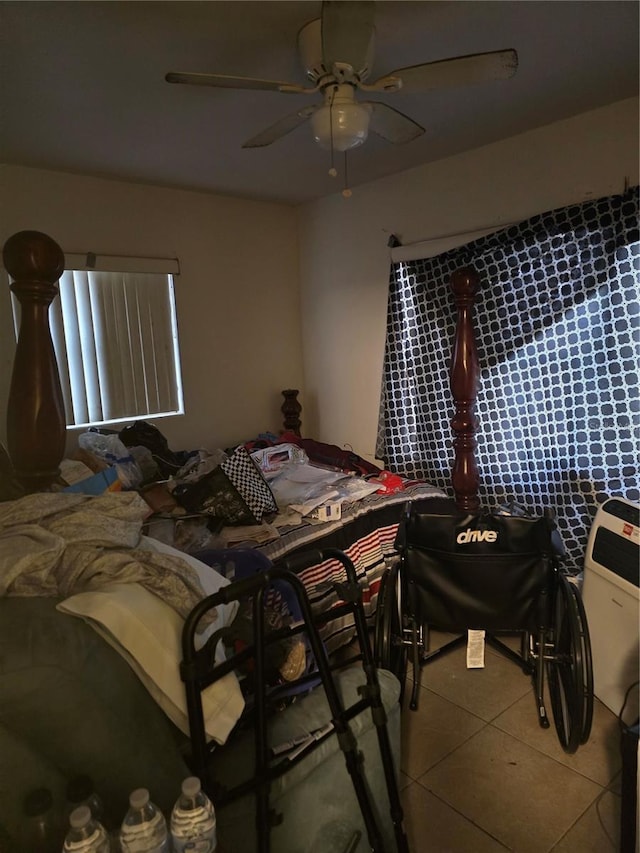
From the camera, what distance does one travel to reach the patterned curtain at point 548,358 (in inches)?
89.9

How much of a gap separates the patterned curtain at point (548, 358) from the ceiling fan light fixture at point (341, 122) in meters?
1.18

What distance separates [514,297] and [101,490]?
2.07 meters

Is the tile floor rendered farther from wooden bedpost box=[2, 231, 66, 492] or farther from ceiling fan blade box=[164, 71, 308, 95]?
ceiling fan blade box=[164, 71, 308, 95]

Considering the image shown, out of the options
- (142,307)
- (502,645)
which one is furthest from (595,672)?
(142,307)

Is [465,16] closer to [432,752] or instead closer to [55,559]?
[55,559]

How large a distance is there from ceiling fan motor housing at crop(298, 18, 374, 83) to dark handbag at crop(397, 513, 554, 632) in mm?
1452

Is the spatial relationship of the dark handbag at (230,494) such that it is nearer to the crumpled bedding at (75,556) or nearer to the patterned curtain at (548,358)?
the crumpled bedding at (75,556)

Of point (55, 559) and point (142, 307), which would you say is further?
point (142, 307)

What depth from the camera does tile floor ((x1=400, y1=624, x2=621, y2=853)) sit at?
143cm

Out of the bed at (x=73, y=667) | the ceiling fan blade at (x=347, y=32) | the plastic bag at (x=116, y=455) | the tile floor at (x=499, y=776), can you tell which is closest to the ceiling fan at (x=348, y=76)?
the ceiling fan blade at (x=347, y=32)

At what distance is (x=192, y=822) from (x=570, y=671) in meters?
1.41

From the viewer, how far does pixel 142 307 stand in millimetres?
3156

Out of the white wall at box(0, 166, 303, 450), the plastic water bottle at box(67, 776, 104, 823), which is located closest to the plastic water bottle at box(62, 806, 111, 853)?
the plastic water bottle at box(67, 776, 104, 823)

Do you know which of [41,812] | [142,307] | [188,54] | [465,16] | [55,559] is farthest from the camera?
[142,307]
